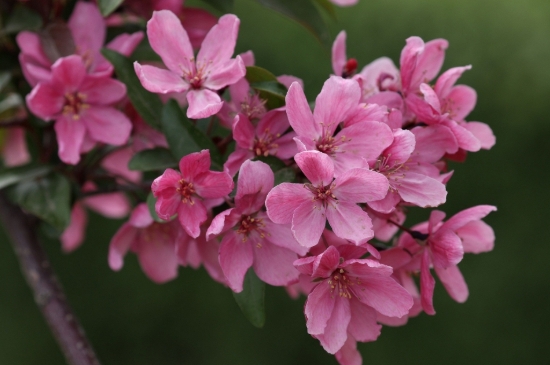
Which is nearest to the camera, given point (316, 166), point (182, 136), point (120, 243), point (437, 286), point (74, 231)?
point (316, 166)

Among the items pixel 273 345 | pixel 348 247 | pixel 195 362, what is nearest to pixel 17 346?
pixel 195 362

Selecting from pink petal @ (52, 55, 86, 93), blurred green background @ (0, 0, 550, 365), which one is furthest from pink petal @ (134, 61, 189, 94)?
blurred green background @ (0, 0, 550, 365)

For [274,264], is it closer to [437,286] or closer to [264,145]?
[264,145]

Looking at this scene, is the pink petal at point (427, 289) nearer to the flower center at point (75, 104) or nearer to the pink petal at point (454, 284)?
the pink petal at point (454, 284)

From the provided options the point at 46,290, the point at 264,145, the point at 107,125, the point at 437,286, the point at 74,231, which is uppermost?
the point at 264,145

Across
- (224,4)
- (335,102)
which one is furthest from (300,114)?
(224,4)

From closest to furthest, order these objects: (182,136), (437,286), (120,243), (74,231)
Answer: (182,136) < (120,243) < (74,231) < (437,286)

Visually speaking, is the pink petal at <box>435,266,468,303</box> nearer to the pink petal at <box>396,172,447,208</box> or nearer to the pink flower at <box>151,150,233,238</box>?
the pink petal at <box>396,172,447,208</box>
